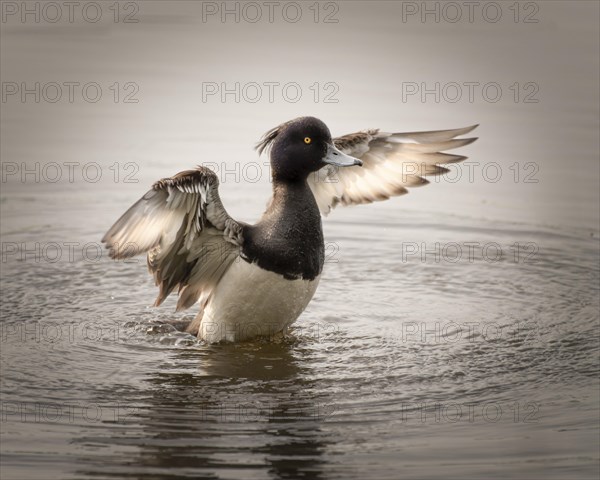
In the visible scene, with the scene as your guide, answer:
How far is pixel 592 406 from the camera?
803 cm

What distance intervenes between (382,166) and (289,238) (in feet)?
6.32

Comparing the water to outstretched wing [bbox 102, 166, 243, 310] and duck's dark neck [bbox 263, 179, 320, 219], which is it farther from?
duck's dark neck [bbox 263, 179, 320, 219]

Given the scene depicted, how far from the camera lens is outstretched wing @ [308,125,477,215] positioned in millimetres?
10312

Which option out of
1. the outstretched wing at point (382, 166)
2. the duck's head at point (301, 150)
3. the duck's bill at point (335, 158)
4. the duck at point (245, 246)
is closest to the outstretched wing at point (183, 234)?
the duck at point (245, 246)

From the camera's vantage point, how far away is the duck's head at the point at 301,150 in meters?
9.23

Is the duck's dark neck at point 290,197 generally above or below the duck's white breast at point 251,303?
above

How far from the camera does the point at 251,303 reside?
918cm

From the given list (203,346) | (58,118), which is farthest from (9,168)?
(203,346)

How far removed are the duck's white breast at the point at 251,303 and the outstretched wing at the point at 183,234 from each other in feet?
0.52

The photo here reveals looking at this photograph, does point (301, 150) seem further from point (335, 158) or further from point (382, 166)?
point (382, 166)

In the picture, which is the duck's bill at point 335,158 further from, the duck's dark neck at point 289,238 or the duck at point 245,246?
the duck's dark neck at point 289,238

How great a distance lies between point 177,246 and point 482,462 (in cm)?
300

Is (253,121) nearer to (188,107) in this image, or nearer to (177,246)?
(188,107)

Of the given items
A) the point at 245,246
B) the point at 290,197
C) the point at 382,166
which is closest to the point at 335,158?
the point at 290,197
